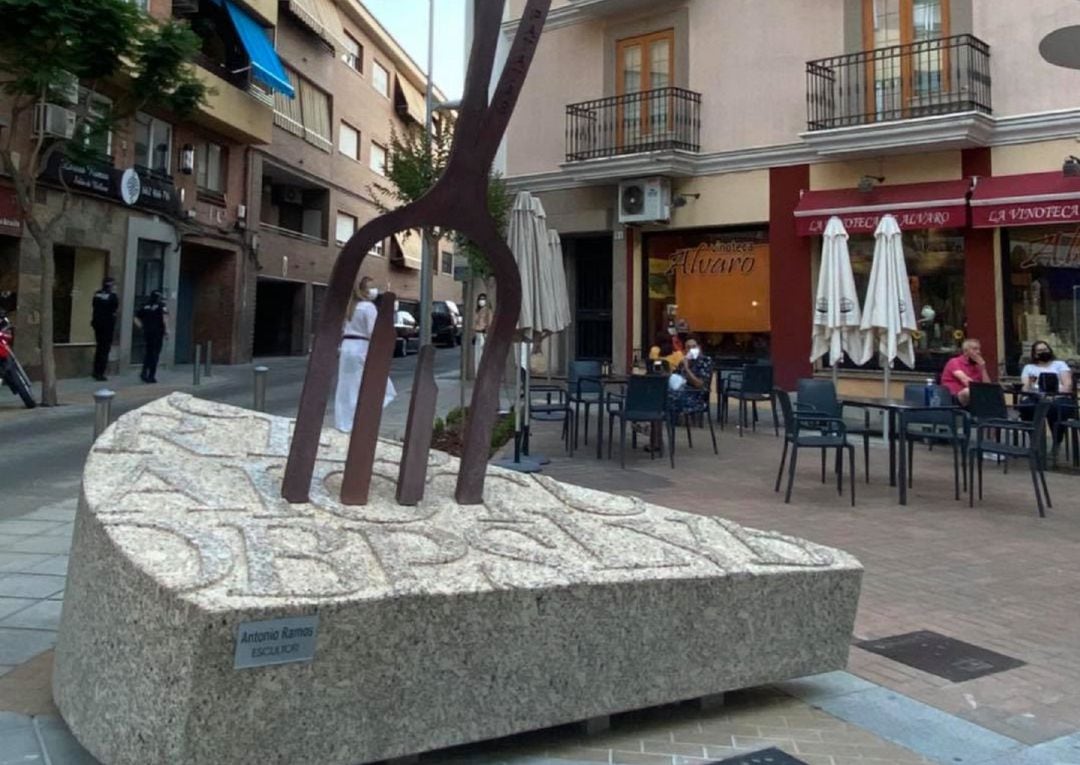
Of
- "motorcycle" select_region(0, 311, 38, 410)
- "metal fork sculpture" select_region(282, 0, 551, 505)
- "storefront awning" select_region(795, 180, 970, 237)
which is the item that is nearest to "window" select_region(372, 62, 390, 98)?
"storefront awning" select_region(795, 180, 970, 237)

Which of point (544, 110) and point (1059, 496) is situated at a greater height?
point (544, 110)

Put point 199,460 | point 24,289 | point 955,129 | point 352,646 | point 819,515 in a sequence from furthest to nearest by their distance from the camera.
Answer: point 24,289, point 955,129, point 819,515, point 199,460, point 352,646

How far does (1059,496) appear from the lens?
8016 mm

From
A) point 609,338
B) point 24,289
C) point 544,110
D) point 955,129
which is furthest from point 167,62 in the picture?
point 955,129

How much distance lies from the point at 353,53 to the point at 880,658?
104ft

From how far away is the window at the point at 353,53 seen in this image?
100 feet

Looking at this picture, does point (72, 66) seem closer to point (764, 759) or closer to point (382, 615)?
point (382, 615)

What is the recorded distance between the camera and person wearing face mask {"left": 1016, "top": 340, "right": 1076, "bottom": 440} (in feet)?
31.4

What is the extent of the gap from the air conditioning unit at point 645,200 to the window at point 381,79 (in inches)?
804

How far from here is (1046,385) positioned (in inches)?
400

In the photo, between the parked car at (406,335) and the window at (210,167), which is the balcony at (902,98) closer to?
the window at (210,167)

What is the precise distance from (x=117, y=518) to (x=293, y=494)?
0.82 metres

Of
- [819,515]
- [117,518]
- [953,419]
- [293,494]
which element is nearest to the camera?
[117,518]

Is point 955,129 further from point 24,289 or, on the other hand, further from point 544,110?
point 24,289
